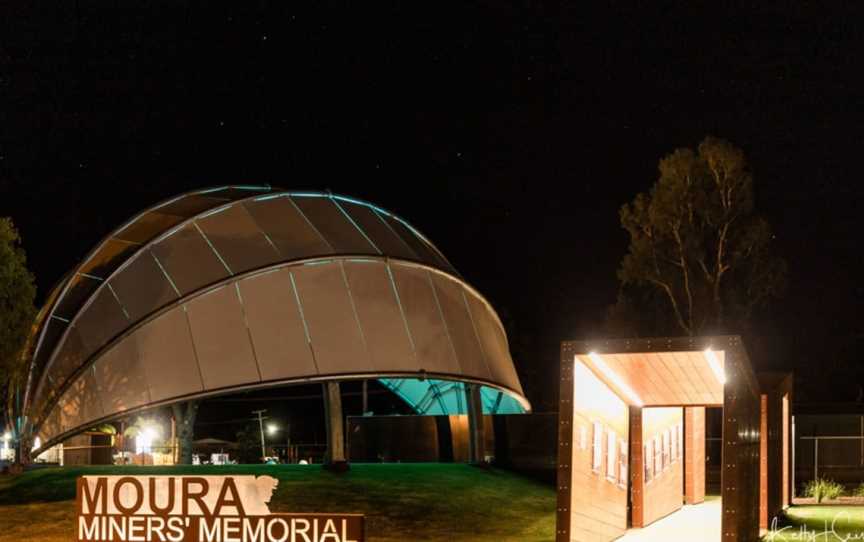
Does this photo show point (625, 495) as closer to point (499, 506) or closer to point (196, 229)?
point (499, 506)

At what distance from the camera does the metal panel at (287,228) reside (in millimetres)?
26703

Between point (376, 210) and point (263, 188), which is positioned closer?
point (263, 188)

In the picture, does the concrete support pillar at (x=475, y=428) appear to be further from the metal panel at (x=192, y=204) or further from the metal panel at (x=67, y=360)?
the metal panel at (x=67, y=360)

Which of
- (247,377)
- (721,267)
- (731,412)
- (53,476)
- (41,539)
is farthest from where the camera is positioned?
(721,267)

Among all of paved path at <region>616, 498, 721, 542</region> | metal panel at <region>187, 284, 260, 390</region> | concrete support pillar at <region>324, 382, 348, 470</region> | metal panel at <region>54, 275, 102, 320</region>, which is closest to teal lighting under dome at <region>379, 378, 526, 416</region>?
concrete support pillar at <region>324, 382, 348, 470</region>

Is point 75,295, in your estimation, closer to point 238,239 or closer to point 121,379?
point 121,379

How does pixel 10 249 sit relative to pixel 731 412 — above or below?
above

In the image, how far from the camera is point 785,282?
1831 inches

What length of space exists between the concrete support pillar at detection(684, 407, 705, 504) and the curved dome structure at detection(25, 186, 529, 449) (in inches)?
207

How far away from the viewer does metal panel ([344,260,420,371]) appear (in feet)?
86.7

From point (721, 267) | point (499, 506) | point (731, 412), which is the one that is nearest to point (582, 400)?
point (731, 412)

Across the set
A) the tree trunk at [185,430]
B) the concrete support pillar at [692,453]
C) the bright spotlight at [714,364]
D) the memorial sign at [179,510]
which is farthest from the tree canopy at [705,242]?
the memorial sign at [179,510]

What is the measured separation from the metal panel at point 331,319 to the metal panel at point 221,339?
5.09ft

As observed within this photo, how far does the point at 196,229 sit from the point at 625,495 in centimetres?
1166
